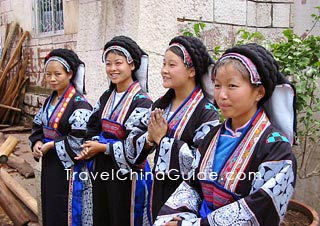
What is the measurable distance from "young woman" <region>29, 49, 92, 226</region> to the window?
4.10m

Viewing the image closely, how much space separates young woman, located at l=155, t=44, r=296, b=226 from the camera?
61.8 inches

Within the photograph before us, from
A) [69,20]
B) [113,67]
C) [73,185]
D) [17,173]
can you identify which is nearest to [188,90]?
[113,67]

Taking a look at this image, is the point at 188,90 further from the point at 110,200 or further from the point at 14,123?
the point at 14,123

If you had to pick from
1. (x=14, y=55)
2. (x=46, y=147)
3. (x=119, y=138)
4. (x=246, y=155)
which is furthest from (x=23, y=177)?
(x=246, y=155)

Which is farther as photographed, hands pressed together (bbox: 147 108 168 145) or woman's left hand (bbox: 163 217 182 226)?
hands pressed together (bbox: 147 108 168 145)

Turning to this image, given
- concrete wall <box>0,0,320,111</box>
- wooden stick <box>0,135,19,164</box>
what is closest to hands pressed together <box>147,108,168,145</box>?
concrete wall <box>0,0,320,111</box>

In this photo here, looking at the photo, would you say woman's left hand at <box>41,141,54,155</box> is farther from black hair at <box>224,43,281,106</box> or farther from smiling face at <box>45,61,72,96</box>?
black hair at <box>224,43,281,106</box>

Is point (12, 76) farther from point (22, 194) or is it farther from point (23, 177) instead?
point (22, 194)

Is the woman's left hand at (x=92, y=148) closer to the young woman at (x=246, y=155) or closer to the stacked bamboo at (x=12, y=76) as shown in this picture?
the young woman at (x=246, y=155)

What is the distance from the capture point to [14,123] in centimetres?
861

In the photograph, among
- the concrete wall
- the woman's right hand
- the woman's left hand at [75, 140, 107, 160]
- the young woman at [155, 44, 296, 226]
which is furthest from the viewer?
the concrete wall

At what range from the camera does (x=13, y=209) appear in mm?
3836

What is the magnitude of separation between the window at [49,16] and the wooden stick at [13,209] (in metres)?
3.71

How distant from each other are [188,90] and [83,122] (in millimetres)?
944
